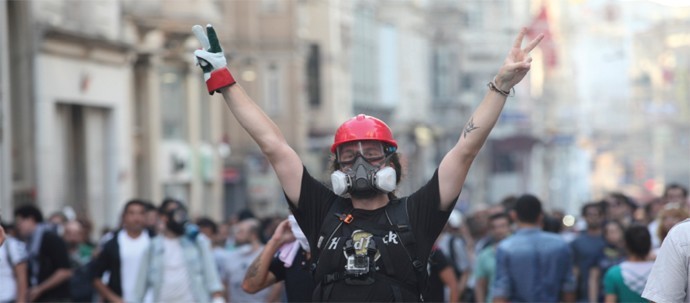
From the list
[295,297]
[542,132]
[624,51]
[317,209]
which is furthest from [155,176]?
[624,51]

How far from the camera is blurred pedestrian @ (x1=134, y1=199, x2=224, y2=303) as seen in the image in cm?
1190

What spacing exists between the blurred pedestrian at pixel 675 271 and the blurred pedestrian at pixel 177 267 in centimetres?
612

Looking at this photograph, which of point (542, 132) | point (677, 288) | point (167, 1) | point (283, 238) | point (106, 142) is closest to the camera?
point (677, 288)

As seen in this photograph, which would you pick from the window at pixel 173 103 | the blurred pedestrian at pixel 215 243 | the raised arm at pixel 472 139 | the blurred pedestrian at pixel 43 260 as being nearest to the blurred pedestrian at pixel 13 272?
the blurred pedestrian at pixel 43 260

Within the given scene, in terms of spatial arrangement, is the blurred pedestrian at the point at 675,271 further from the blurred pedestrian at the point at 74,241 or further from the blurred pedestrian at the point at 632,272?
the blurred pedestrian at the point at 74,241

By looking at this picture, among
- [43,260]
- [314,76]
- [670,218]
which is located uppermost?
[314,76]

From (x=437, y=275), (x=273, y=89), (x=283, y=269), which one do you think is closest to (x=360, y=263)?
(x=283, y=269)

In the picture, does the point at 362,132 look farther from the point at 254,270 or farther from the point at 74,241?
the point at 74,241

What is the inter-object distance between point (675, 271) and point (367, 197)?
1.36m

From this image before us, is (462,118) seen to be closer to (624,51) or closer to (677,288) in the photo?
(677,288)

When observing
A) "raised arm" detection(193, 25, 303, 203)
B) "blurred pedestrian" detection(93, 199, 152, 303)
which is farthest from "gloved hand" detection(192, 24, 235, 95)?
"blurred pedestrian" detection(93, 199, 152, 303)

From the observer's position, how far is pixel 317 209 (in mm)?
6891

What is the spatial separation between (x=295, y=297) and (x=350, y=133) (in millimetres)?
2405

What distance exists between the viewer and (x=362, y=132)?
6.86 metres
